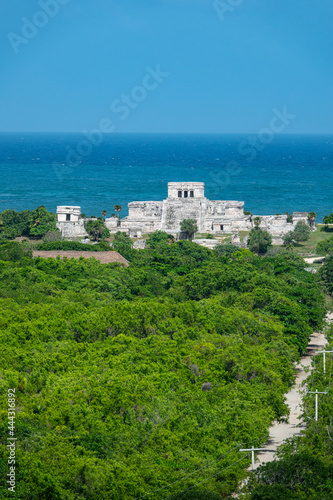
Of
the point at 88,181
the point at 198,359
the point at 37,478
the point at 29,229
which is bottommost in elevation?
the point at 37,478

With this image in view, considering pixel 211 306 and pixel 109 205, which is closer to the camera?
pixel 211 306

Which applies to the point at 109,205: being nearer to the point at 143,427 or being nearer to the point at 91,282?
the point at 91,282

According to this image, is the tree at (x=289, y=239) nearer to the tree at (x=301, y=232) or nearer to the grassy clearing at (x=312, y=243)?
the tree at (x=301, y=232)

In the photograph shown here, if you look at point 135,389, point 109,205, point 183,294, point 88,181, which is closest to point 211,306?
point 183,294

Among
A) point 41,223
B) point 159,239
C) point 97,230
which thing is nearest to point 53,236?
point 97,230

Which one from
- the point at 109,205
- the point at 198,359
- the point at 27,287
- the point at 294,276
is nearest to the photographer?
the point at 198,359

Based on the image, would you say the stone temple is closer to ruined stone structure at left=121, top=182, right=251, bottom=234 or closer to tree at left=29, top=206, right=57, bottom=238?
ruined stone structure at left=121, top=182, right=251, bottom=234

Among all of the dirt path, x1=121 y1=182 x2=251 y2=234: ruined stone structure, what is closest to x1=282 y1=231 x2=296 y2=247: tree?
x1=121 y1=182 x2=251 y2=234: ruined stone structure
